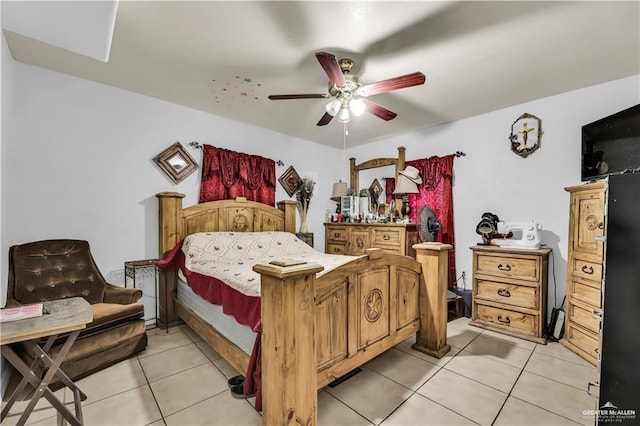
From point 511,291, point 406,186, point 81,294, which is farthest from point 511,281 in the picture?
point 81,294

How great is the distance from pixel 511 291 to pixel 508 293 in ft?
0.12

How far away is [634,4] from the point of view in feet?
5.44

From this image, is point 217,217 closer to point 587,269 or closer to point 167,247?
point 167,247

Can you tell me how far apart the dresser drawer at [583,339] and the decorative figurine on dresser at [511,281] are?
199 millimetres

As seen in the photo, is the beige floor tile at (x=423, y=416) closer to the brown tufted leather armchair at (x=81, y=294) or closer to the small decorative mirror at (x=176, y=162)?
the brown tufted leather armchair at (x=81, y=294)

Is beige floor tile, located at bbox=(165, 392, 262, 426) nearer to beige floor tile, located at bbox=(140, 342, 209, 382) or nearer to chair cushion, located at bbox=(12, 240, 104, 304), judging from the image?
beige floor tile, located at bbox=(140, 342, 209, 382)

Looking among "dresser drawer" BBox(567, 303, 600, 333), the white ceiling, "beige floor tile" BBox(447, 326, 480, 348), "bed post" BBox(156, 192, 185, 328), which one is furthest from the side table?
"dresser drawer" BBox(567, 303, 600, 333)

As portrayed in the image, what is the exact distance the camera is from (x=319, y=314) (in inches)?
62.6

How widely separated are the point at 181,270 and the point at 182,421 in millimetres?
1594

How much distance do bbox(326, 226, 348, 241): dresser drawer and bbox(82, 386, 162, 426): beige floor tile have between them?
3125mm

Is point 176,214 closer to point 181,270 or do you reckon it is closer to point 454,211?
point 181,270

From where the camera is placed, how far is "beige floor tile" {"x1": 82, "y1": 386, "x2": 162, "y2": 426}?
160 centimetres

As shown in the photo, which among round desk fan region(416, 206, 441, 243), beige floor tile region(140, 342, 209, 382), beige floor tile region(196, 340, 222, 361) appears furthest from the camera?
round desk fan region(416, 206, 441, 243)

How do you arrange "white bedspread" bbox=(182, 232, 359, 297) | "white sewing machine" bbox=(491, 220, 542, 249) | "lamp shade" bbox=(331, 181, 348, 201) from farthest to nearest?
"lamp shade" bbox=(331, 181, 348, 201) → "white sewing machine" bbox=(491, 220, 542, 249) → "white bedspread" bbox=(182, 232, 359, 297)
